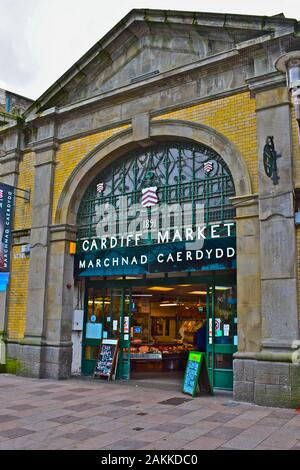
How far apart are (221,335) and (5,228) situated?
7.14 m

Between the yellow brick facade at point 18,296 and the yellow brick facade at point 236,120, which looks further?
the yellow brick facade at point 18,296

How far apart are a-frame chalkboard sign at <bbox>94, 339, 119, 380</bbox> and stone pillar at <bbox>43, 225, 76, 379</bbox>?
834 mm

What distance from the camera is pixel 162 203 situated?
11.8 metres

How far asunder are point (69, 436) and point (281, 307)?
464 cm

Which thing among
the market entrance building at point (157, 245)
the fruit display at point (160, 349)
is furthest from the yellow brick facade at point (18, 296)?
the fruit display at point (160, 349)

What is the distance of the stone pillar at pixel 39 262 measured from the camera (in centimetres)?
1278

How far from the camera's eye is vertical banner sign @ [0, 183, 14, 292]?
13.7 metres

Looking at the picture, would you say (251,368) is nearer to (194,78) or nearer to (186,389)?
(186,389)

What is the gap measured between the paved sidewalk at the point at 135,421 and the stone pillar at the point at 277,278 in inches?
20.9

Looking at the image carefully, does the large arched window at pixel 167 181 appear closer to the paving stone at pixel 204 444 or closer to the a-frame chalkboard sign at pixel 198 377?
the a-frame chalkboard sign at pixel 198 377

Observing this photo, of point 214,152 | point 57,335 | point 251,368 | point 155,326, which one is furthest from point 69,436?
point 155,326

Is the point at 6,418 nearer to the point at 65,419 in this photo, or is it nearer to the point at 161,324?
the point at 65,419

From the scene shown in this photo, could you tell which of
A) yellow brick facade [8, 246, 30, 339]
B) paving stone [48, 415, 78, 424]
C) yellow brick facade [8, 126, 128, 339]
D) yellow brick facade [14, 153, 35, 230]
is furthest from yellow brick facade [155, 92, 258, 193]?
yellow brick facade [8, 246, 30, 339]

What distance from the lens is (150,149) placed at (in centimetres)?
1241
